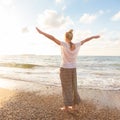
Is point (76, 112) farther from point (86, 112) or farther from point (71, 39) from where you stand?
point (71, 39)

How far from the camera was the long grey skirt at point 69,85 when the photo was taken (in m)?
6.24

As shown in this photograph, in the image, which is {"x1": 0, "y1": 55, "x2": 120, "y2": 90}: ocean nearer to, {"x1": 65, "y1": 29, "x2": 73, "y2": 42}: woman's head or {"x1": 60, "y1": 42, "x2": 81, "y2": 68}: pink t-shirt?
{"x1": 60, "y1": 42, "x2": 81, "y2": 68}: pink t-shirt

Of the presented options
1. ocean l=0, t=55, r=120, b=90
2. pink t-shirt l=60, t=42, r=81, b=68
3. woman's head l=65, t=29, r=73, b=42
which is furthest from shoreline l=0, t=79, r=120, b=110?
woman's head l=65, t=29, r=73, b=42

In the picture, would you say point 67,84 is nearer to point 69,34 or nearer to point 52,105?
point 69,34

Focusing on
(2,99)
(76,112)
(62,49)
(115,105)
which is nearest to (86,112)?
(76,112)

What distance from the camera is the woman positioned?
19.9 feet

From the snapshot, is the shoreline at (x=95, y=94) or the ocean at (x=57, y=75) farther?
the ocean at (x=57, y=75)

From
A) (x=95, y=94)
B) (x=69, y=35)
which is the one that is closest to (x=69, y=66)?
(x=69, y=35)

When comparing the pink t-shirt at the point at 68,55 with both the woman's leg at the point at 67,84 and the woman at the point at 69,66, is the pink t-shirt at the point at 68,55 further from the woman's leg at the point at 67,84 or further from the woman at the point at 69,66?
the woman's leg at the point at 67,84

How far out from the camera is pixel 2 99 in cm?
829

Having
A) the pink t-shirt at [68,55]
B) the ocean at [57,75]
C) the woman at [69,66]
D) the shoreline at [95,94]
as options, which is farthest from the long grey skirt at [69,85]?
the ocean at [57,75]

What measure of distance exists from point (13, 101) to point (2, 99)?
0.50 m

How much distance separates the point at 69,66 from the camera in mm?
6188

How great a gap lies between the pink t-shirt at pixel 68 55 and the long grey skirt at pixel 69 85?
13 cm
